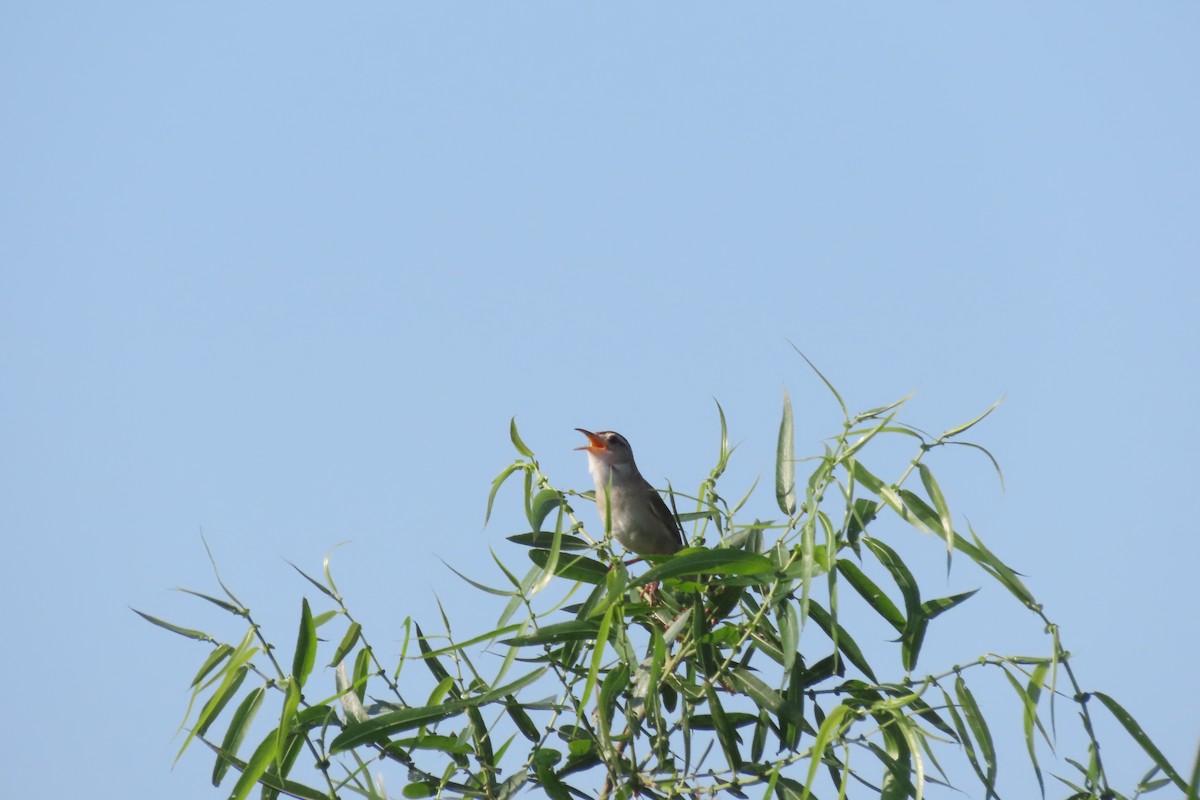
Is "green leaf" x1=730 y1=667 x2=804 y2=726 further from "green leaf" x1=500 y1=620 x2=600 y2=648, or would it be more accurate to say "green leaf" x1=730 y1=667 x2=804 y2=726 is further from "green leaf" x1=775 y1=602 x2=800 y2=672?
"green leaf" x1=500 y1=620 x2=600 y2=648

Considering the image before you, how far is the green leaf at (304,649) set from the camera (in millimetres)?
3127

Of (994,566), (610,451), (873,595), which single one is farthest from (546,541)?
(610,451)

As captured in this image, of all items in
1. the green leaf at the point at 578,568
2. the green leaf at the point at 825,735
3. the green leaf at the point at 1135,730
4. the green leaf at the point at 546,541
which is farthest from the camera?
the green leaf at the point at 546,541

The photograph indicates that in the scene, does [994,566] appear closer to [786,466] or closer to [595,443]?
[786,466]

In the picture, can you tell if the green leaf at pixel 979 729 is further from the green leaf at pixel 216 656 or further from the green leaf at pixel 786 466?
the green leaf at pixel 216 656

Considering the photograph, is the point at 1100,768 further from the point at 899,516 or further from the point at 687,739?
the point at 687,739

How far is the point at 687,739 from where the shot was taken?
2.90m

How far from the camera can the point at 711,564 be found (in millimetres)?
3090

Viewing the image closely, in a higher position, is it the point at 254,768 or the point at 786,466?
the point at 786,466

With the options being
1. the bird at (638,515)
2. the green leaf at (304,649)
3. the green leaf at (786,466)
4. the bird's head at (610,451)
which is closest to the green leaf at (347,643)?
the green leaf at (304,649)

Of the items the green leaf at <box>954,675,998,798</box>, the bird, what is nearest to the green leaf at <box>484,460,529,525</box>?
the green leaf at <box>954,675,998,798</box>

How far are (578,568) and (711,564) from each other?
76 centimetres

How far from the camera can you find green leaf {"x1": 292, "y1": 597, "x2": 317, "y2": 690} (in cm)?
313

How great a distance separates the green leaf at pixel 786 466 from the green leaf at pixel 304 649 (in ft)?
3.98
